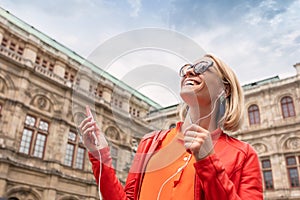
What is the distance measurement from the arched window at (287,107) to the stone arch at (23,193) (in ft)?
54.0

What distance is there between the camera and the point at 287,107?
18.8m

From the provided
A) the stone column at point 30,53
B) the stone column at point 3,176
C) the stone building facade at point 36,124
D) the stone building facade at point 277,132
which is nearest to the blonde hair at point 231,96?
the stone building facade at point 36,124

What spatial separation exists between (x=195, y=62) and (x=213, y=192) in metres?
0.61

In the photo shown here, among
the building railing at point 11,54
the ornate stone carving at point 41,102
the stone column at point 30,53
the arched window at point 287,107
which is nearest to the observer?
the building railing at point 11,54

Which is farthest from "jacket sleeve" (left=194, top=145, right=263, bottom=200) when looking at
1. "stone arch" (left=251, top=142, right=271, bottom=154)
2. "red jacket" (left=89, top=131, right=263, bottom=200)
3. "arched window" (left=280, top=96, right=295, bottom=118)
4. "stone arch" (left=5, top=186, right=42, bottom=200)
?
"arched window" (left=280, top=96, right=295, bottom=118)

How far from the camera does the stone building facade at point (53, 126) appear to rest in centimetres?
1372

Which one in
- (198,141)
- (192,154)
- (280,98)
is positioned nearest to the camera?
(198,141)

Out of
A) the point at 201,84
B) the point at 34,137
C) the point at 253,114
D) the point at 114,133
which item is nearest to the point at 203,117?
the point at 201,84

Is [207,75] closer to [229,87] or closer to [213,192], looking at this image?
[229,87]

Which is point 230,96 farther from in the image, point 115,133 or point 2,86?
point 2,86

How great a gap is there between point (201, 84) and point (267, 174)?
1912cm

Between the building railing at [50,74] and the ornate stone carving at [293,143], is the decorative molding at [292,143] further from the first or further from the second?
the building railing at [50,74]

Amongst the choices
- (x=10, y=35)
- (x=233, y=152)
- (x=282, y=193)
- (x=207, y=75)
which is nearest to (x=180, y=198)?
(x=233, y=152)

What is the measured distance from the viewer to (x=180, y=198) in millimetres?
1211
